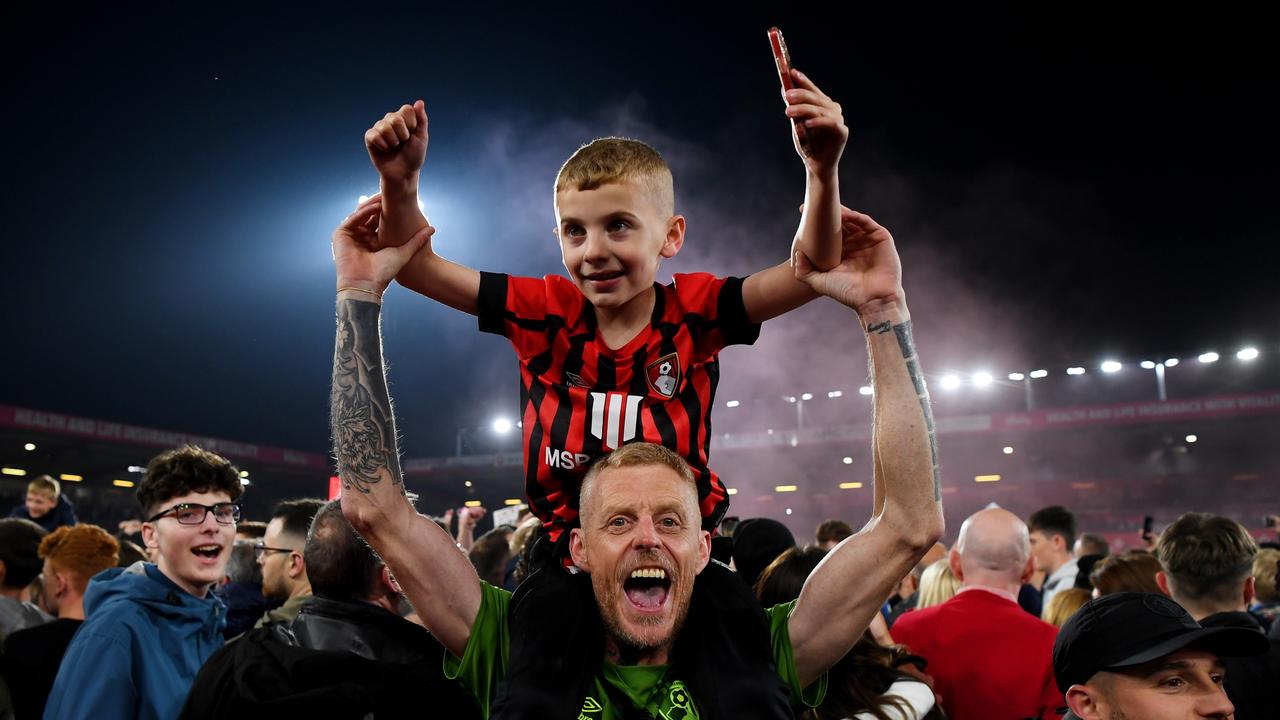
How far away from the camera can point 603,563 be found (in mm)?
2152

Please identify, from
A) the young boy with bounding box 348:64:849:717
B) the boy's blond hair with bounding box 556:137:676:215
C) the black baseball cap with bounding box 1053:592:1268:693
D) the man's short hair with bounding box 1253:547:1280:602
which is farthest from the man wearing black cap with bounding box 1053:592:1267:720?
the man's short hair with bounding box 1253:547:1280:602

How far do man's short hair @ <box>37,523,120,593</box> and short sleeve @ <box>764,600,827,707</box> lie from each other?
351cm

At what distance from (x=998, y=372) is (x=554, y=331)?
108 ft

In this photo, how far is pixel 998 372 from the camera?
107 ft

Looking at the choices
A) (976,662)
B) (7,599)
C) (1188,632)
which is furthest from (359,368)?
(7,599)

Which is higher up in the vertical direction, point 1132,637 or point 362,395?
point 362,395

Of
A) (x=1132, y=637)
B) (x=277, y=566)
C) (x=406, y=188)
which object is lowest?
(x=1132, y=637)

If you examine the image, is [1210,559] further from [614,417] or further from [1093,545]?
[1093,545]

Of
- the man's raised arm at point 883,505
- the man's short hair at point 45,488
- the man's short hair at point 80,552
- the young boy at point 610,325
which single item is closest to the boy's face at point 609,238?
the young boy at point 610,325

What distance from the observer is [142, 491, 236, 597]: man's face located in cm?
347

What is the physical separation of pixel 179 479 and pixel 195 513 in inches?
6.7

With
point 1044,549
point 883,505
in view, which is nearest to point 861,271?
point 883,505

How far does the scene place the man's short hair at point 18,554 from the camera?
180 inches

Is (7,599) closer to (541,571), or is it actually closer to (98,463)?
(541,571)
